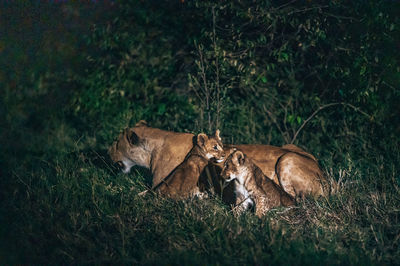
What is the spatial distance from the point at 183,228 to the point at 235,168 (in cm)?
106

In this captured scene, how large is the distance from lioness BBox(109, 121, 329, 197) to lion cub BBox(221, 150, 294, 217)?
699 mm

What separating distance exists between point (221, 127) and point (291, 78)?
1.87 metres

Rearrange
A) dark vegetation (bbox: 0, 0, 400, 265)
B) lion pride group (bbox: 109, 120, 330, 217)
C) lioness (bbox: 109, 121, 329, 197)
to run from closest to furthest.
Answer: dark vegetation (bbox: 0, 0, 400, 265)
lion pride group (bbox: 109, 120, 330, 217)
lioness (bbox: 109, 121, 329, 197)

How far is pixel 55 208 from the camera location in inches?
221

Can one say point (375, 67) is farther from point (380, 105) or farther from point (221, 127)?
point (221, 127)

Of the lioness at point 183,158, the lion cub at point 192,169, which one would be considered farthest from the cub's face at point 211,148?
the lioness at point 183,158

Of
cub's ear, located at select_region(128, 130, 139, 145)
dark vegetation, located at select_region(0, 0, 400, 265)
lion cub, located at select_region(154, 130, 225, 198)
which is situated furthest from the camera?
cub's ear, located at select_region(128, 130, 139, 145)

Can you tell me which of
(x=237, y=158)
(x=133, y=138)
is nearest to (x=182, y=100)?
(x=133, y=138)

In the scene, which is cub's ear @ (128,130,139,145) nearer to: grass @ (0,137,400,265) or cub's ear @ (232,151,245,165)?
grass @ (0,137,400,265)

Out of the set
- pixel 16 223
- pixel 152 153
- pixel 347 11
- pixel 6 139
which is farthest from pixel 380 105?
pixel 6 139

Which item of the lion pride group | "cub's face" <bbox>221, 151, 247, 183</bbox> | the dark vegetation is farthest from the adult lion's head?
"cub's face" <bbox>221, 151, 247, 183</bbox>

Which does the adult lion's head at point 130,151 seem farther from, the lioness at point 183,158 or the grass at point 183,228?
the grass at point 183,228

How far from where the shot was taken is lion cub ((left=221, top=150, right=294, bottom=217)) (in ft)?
18.4

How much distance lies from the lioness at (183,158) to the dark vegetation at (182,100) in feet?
0.99
